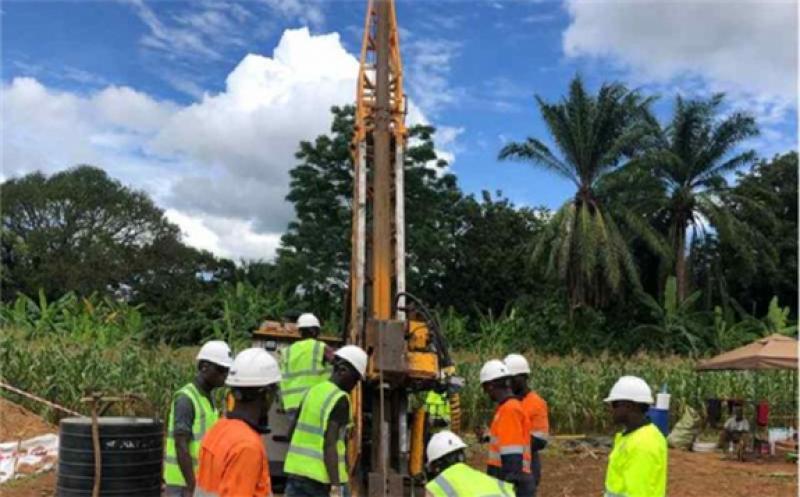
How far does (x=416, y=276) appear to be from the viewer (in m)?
31.8

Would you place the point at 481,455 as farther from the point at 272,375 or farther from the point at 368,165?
the point at 272,375

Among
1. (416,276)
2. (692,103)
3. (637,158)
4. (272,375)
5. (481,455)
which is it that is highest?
(692,103)

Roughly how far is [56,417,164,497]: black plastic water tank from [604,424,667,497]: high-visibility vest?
3.01m

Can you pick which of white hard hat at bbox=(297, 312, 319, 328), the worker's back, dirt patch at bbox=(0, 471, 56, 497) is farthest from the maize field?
the worker's back

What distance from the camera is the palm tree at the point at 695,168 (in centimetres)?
3297

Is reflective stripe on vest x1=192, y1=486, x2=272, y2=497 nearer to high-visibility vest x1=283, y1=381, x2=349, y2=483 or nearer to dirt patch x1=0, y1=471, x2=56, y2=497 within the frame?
high-visibility vest x1=283, y1=381, x2=349, y2=483

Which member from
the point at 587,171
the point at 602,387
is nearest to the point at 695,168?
the point at 587,171

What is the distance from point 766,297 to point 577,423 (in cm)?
2370

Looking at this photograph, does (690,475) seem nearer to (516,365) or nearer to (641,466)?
(516,365)

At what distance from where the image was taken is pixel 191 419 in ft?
17.1

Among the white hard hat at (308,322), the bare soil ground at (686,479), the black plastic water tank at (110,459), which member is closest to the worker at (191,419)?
the black plastic water tank at (110,459)

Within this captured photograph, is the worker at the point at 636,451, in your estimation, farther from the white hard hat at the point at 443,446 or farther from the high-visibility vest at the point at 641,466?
the white hard hat at the point at 443,446

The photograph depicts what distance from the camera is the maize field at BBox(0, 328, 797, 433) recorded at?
14641mm

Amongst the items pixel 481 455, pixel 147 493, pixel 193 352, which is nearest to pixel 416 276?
pixel 193 352
